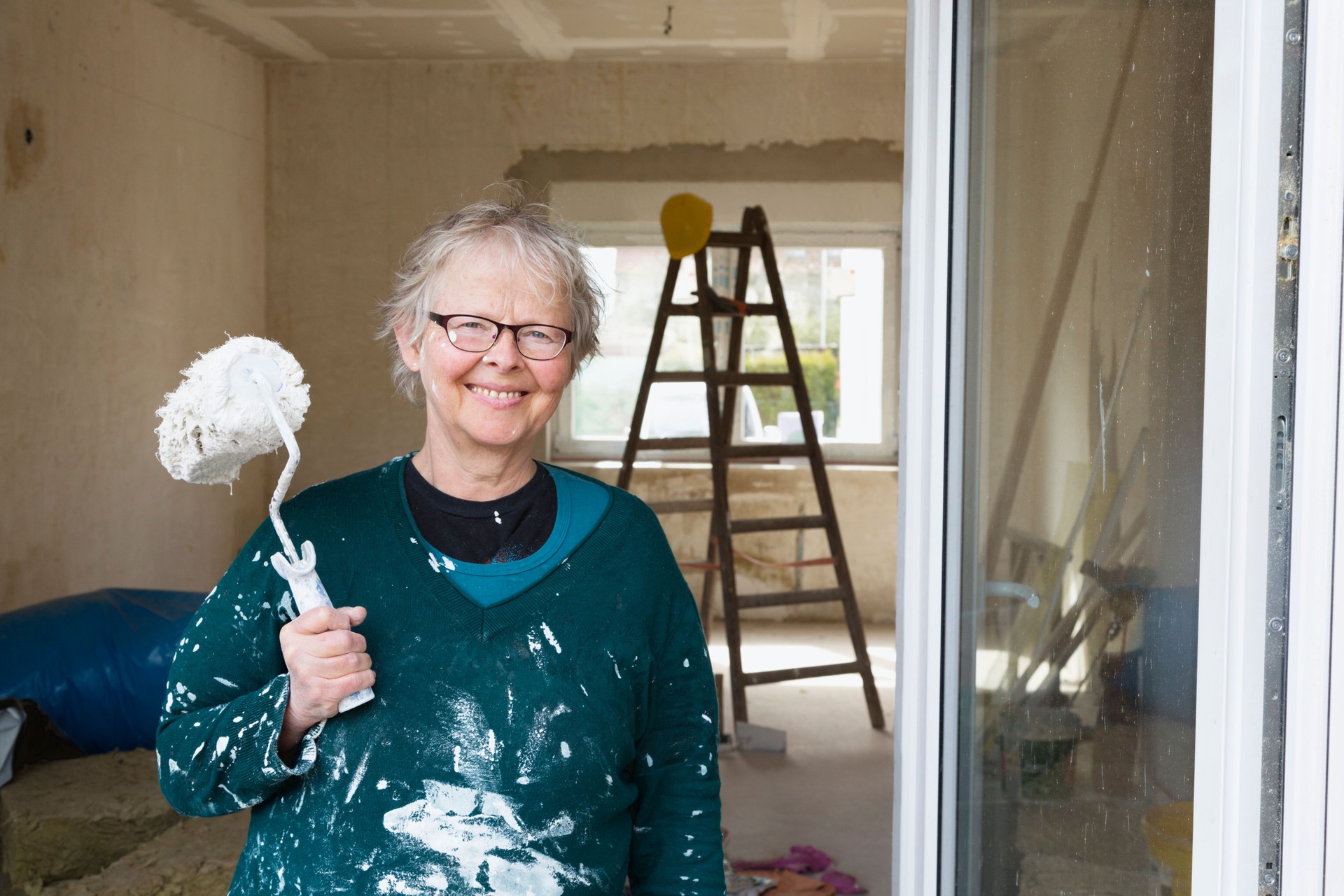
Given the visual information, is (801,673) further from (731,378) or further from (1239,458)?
(1239,458)

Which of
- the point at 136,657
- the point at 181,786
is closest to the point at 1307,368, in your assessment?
the point at 181,786

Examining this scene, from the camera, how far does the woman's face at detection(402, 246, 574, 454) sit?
117cm

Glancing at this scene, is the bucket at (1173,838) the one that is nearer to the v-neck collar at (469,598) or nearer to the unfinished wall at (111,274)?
the v-neck collar at (469,598)

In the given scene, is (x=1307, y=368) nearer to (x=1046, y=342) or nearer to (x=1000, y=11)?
(x=1046, y=342)

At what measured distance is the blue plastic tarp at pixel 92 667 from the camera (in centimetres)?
290

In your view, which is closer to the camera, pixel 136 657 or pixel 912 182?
pixel 912 182

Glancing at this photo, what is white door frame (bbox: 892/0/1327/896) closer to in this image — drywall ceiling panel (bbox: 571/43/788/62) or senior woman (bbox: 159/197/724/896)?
senior woman (bbox: 159/197/724/896)

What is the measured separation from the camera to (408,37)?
5.38 m

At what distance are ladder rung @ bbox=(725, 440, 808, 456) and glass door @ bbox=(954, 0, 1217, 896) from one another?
9.56 feet

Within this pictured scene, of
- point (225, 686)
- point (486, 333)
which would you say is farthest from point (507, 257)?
point (225, 686)

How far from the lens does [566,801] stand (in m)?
1.13

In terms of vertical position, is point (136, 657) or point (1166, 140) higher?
point (1166, 140)

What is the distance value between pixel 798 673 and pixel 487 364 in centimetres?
317

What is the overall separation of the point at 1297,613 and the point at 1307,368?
0.51 feet
